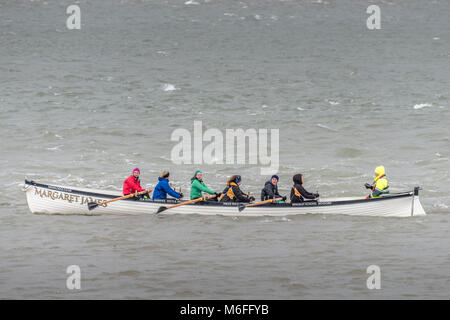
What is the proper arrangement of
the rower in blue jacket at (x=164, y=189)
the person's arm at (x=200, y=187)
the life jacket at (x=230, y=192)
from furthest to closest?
1. the rower in blue jacket at (x=164, y=189)
2. the person's arm at (x=200, y=187)
3. the life jacket at (x=230, y=192)

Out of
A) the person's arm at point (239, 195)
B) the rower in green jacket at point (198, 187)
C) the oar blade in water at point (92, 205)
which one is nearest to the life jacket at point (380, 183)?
the person's arm at point (239, 195)

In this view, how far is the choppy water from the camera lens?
1748 cm

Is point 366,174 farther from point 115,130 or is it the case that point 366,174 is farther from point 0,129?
point 0,129

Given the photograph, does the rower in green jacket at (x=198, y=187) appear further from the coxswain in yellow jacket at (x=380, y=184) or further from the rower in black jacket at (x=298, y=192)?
the coxswain in yellow jacket at (x=380, y=184)

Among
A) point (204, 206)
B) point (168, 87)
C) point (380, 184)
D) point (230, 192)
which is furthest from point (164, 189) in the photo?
point (168, 87)

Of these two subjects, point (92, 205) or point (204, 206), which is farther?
point (92, 205)

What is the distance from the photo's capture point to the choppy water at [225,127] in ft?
57.4

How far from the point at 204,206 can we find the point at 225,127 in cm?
1708

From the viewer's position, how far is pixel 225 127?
40.5m

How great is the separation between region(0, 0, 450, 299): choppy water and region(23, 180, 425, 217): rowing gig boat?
0.41 metres

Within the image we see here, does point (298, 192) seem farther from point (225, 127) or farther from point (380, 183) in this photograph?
point (225, 127)

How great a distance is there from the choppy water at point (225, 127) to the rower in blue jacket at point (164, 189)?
917mm

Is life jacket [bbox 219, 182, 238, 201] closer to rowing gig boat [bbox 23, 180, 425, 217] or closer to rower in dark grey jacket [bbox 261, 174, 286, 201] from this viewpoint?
rowing gig boat [bbox 23, 180, 425, 217]

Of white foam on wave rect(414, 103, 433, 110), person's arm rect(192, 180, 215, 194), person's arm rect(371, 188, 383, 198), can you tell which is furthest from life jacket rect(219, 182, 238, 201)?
white foam on wave rect(414, 103, 433, 110)
